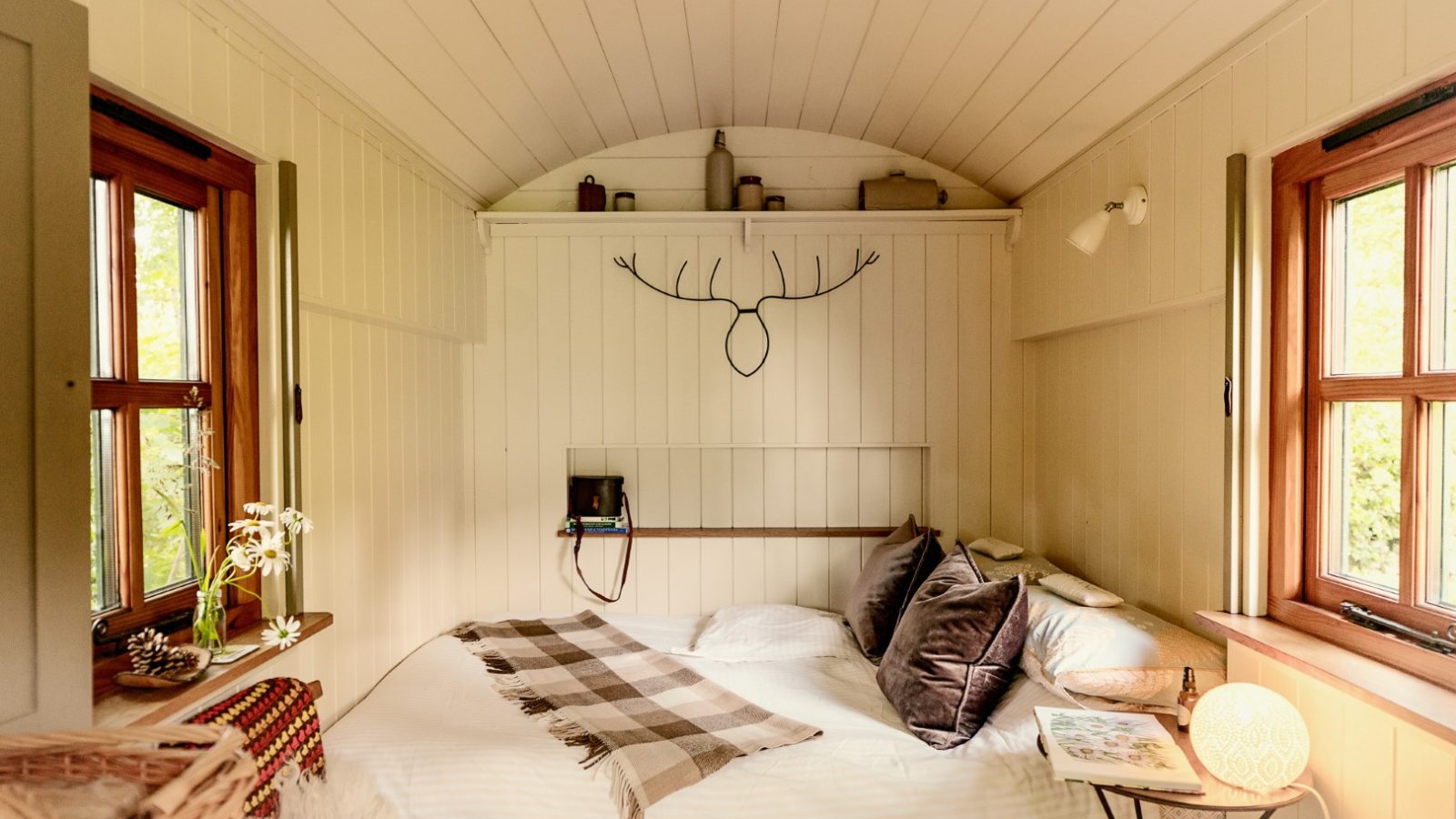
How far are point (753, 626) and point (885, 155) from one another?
2.06 m

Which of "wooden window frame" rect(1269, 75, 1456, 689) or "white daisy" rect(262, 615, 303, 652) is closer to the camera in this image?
"wooden window frame" rect(1269, 75, 1456, 689)

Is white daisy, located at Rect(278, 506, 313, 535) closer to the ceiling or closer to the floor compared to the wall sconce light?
closer to the floor

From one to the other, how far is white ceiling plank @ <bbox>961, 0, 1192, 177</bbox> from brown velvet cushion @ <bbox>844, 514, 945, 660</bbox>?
4.73ft

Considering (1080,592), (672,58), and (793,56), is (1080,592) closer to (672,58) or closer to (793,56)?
(793,56)

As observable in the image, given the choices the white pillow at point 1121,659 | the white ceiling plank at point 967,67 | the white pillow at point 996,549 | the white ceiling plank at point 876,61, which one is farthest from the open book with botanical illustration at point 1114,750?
the white ceiling plank at point 876,61

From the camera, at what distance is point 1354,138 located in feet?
4.89

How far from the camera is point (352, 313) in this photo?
2.19 meters

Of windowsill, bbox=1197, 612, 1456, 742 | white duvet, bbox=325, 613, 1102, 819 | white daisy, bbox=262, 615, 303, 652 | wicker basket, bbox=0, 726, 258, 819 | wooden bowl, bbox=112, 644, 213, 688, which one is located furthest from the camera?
white duvet, bbox=325, 613, 1102, 819

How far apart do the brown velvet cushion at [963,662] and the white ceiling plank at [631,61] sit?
6.31 ft

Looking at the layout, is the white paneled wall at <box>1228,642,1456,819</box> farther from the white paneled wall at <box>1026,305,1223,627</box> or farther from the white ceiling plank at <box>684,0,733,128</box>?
the white ceiling plank at <box>684,0,733,128</box>

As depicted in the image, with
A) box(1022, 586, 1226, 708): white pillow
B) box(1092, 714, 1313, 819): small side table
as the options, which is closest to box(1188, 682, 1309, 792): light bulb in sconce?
box(1092, 714, 1313, 819): small side table

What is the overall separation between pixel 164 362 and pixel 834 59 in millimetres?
2142

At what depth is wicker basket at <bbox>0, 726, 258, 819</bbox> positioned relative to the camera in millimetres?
869

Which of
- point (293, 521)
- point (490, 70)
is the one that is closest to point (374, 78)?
point (490, 70)
